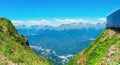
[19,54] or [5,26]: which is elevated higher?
[5,26]

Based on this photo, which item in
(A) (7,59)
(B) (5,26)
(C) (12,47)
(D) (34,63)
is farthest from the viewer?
(B) (5,26)

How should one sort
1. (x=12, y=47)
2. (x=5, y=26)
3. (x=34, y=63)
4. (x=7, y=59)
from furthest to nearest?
(x=5, y=26) → (x=12, y=47) → (x=34, y=63) → (x=7, y=59)

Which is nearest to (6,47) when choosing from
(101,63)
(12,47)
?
(12,47)

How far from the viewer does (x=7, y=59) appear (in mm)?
41250

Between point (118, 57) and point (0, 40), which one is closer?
point (118, 57)

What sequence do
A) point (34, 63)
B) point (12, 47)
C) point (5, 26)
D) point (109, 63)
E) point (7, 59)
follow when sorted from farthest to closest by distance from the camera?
point (5, 26), point (12, 47), point (34, 63), point (7, 59), point (109, 63)

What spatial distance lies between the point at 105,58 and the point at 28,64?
11093mm

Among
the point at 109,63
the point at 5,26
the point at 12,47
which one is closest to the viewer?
the point at 109,63

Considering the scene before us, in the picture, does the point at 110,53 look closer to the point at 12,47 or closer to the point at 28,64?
the point at 28,64

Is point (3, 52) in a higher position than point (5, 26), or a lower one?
lower

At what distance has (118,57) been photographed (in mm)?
40250

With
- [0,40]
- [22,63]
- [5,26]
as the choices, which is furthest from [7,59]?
[5,26]

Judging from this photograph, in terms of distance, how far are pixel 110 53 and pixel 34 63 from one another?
1137cm

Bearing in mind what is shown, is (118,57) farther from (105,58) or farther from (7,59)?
(7,59)
